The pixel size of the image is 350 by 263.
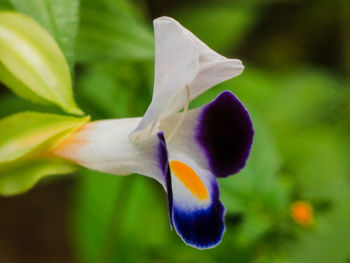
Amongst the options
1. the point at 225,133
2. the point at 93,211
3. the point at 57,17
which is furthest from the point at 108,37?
the point at 93,211

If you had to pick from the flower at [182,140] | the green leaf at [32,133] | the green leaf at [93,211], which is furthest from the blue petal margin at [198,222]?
the green leaf at [93,211]

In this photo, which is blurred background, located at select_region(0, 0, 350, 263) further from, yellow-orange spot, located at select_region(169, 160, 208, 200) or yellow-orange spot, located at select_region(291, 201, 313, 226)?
yellow-orange spot, located at select_region(169, 160, 208, 200)

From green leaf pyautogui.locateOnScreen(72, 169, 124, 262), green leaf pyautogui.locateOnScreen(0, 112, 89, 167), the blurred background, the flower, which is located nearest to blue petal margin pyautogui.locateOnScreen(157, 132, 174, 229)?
the flower

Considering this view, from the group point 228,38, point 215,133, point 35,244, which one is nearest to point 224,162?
point 215,133

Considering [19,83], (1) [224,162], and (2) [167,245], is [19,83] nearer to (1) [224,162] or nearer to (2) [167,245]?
(1) [224,162]

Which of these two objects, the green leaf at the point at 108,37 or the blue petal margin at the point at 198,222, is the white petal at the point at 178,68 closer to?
the blue petal margin at the point at 198,222

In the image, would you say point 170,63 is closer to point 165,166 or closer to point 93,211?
point 165,166
